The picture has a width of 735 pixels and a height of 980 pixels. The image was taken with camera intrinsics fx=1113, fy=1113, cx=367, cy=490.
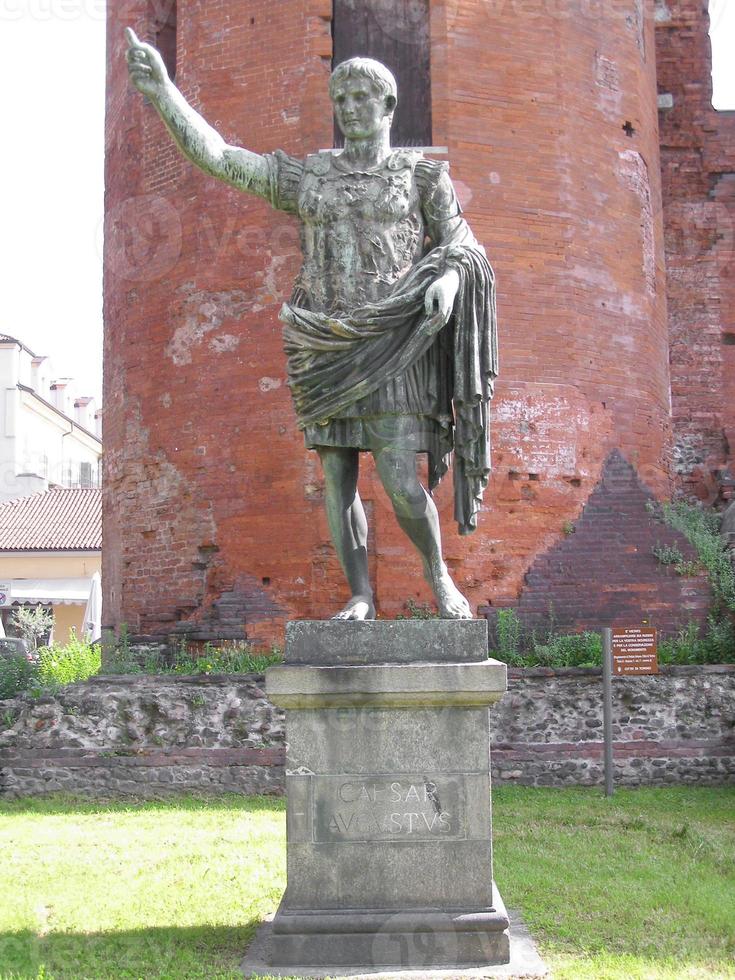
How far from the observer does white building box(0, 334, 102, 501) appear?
39.0m

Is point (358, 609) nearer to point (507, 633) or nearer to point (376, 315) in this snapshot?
point (376, 315)

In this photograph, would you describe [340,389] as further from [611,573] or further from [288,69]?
[288,69]

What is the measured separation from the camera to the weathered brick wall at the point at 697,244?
15680 mm

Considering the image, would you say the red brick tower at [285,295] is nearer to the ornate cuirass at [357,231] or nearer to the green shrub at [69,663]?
Answer: the green shrub at [69,663]

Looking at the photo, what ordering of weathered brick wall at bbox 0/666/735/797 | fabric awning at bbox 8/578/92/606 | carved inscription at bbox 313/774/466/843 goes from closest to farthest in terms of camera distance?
1. carved inscription at bbox 313/774/466/843
2. weathered brick wall at bbox 0/666/735/797
3. fabric awning at bbox 8/578/92/606

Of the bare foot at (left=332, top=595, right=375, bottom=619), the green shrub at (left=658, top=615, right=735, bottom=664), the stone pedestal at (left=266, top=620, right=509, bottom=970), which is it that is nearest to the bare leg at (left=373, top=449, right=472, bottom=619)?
the bare foot at (left=332, top=595, right=375, bottom=619)

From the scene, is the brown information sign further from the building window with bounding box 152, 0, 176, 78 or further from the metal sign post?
the building window with bounding box 152, 0, 176, 78

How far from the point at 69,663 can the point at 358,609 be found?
30.8ft

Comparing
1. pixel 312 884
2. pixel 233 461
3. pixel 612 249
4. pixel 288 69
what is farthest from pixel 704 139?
pixel 312 884

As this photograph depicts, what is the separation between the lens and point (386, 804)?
181 inches

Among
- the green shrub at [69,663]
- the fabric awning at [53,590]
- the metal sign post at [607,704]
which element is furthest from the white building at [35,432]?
the metal sign post at [607,704]

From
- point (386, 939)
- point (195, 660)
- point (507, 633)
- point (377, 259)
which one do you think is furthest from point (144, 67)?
point (195, 660)

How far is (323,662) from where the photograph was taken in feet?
15.3

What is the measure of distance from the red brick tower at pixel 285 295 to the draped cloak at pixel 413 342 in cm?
661
